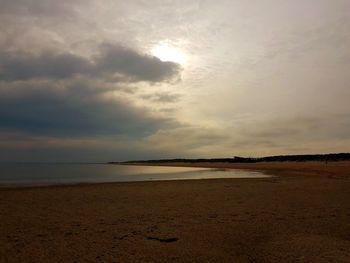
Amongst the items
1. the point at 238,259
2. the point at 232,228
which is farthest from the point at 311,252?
the point at 232,228

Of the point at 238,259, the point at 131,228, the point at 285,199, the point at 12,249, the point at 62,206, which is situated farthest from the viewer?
the point at 285,199

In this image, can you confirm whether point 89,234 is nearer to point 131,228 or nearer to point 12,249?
point 131,228

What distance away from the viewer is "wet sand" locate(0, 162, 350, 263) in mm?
7637

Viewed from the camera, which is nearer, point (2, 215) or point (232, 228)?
point (232, 228)

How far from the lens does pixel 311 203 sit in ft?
49.2

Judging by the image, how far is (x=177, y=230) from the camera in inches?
A: 396

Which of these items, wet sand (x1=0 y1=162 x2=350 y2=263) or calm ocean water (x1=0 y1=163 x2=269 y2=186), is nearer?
wet sand (x1=0 y1=162 x2=350 y2=263)

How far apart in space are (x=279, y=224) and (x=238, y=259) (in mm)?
4031

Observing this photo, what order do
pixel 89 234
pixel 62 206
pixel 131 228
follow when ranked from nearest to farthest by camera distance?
pixel 89 234 → pixel 131 228 → pixel 62 206

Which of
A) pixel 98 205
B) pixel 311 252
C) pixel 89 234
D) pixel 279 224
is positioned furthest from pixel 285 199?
pixel 89 234

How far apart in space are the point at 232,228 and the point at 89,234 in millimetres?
4895

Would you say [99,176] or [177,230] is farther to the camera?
[99,176]

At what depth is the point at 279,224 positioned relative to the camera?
10.7 metres

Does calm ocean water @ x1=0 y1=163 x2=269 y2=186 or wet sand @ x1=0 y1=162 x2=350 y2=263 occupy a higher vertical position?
calm ocean water @ x1=0 y1=163 x2=269 y2=186
